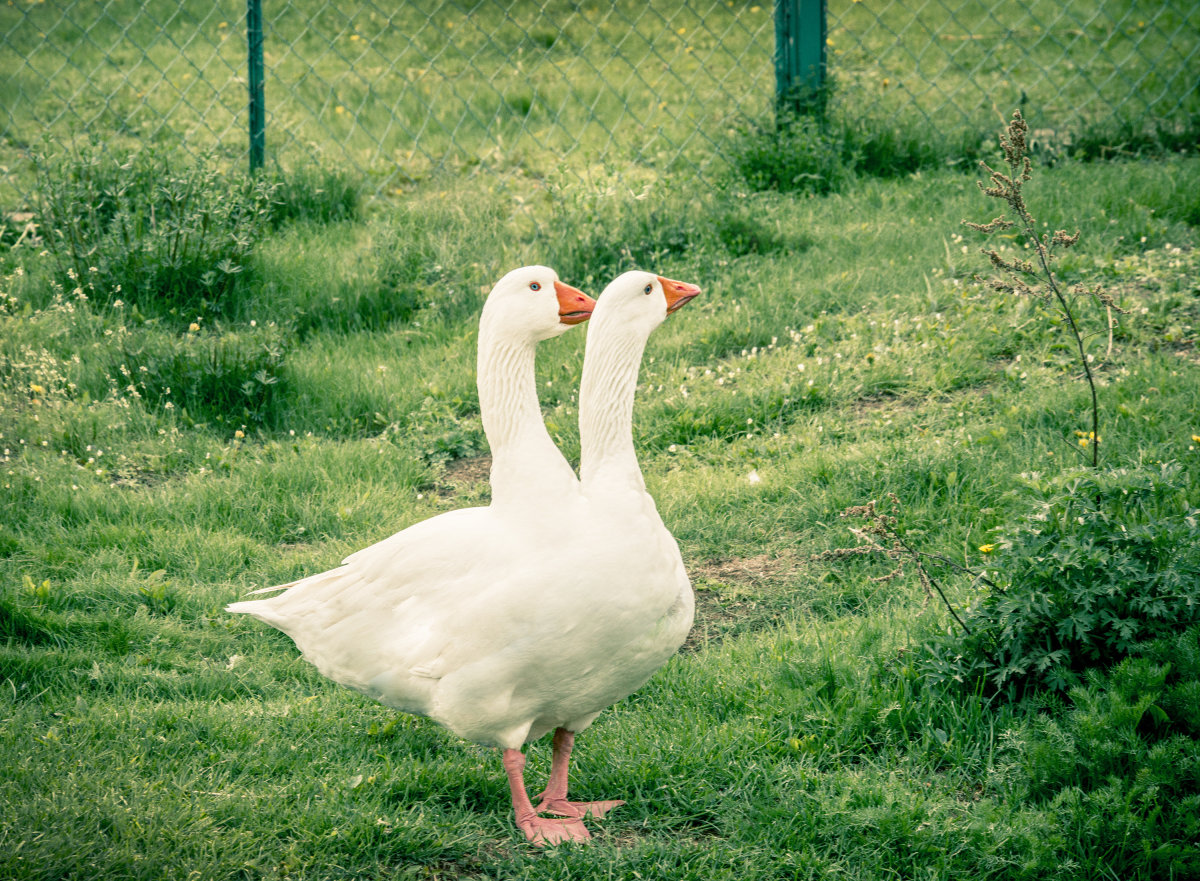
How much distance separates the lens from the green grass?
113 inches

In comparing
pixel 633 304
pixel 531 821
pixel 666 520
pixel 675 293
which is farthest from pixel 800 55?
pixel 531 821

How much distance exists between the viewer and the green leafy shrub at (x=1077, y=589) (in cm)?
309

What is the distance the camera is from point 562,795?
310 cm

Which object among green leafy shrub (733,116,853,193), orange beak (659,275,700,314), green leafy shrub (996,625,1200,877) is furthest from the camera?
green leafy shrub (733,116,853,193)

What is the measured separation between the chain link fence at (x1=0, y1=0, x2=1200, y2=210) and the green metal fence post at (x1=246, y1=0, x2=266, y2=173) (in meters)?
0.22

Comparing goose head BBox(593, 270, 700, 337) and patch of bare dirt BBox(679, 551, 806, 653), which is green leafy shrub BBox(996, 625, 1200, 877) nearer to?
patch of bare dirt BBox(679, 551, 806, 653)

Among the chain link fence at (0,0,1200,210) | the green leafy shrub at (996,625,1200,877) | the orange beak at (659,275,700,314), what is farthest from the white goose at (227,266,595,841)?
the chain link fence at (0,0,1200,210)

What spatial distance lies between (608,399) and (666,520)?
1657 millimetres

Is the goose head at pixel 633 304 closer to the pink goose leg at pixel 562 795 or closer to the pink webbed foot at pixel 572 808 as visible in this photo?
the pink goose leg at pixel 562 795

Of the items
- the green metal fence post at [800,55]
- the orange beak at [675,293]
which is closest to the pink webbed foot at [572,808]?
the orange beak at [675,293]

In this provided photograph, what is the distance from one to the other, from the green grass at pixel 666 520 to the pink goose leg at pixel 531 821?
0.25 ft

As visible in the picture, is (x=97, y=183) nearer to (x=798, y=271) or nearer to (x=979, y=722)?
(x=798, y=271)

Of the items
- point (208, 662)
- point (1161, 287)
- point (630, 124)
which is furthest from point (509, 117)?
point (208, 662)

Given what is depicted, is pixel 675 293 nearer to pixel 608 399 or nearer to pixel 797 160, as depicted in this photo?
pixel 608 399
